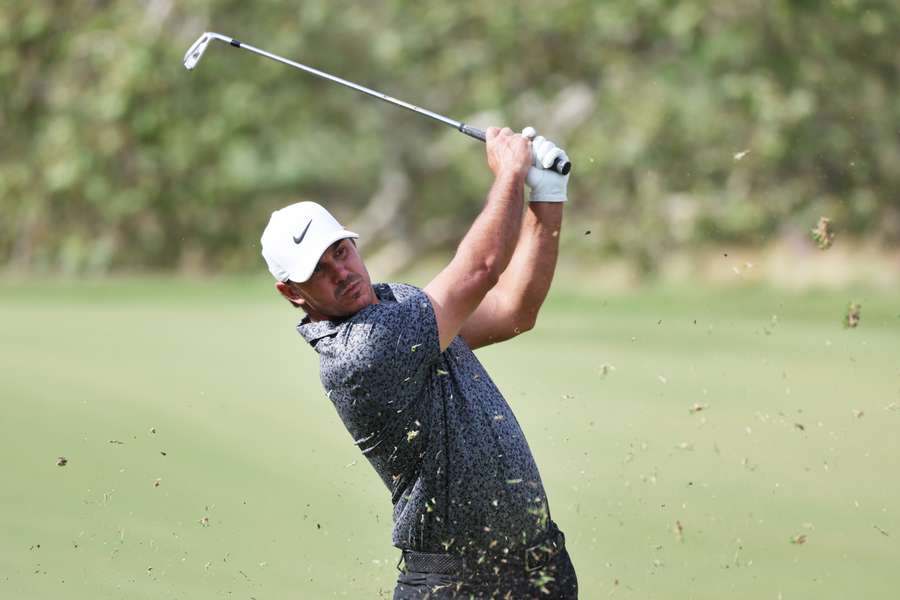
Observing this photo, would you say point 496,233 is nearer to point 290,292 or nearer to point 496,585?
point 290,292

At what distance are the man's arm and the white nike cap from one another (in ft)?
2.03

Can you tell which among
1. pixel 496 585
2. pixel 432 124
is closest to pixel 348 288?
pixel 496 585

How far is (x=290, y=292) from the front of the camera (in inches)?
163

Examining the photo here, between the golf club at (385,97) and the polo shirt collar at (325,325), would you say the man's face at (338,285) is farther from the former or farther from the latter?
the golf club at (385,97)

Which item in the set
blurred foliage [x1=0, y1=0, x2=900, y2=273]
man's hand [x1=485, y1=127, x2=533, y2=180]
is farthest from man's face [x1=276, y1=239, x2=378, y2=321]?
blurred foliage [x1=0, y1=0, x2=900, y2=273]

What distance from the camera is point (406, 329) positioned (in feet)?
12.7

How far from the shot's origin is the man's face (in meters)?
3.97

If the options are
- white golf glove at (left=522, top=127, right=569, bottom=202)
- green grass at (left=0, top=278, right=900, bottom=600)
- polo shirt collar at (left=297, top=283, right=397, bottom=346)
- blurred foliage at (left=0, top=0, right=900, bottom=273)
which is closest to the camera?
polo shirt collar at (left=297, top=283, right=397, bottom=346)

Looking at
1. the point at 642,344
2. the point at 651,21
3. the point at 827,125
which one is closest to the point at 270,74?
the point at 651,21

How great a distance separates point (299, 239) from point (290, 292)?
22cm

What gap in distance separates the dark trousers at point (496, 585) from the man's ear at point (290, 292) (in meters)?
0.78

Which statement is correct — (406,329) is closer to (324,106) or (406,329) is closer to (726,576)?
(726,576)

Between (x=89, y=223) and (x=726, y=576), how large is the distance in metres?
22.4

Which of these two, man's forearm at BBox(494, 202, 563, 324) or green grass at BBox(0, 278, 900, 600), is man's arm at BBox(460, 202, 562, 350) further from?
green grass at BBox(0, 278, 900, 600)
